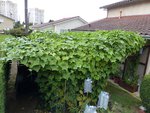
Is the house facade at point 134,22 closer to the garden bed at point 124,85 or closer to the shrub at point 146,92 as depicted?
the garden bed at point 124,85

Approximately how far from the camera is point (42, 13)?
284ft

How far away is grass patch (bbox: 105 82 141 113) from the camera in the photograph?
622 cm

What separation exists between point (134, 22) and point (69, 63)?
25.3 ft

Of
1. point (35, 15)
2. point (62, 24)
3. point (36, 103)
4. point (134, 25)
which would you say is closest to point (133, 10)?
point (134, 25)

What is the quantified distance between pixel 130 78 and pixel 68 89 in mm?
4496

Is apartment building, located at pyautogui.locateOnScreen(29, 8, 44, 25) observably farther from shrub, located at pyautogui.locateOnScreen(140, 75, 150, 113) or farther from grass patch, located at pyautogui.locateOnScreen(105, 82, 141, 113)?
shrub, located at pyautogui.locateOnScreen(140, 75, 150, 113)

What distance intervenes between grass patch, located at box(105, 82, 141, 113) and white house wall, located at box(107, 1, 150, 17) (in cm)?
627

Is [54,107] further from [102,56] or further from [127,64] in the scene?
[127,64]

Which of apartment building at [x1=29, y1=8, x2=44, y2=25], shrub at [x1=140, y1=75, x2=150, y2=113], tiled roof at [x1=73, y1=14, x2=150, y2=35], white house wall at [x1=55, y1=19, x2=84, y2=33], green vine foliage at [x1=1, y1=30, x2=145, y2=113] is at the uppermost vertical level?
apartment building at [x1=29, y1=8, x2=44, y2=25]

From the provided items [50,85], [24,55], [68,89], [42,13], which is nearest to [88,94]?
[68,89]

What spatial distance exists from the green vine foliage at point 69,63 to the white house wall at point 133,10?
282 inches

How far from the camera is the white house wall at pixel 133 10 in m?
11.8

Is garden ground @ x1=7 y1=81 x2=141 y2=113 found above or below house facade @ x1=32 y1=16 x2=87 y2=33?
below

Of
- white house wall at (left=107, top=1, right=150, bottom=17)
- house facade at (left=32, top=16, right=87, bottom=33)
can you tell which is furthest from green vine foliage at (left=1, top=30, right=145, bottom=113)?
house facade at (left=32, top=16, right=87, bottom=33)
